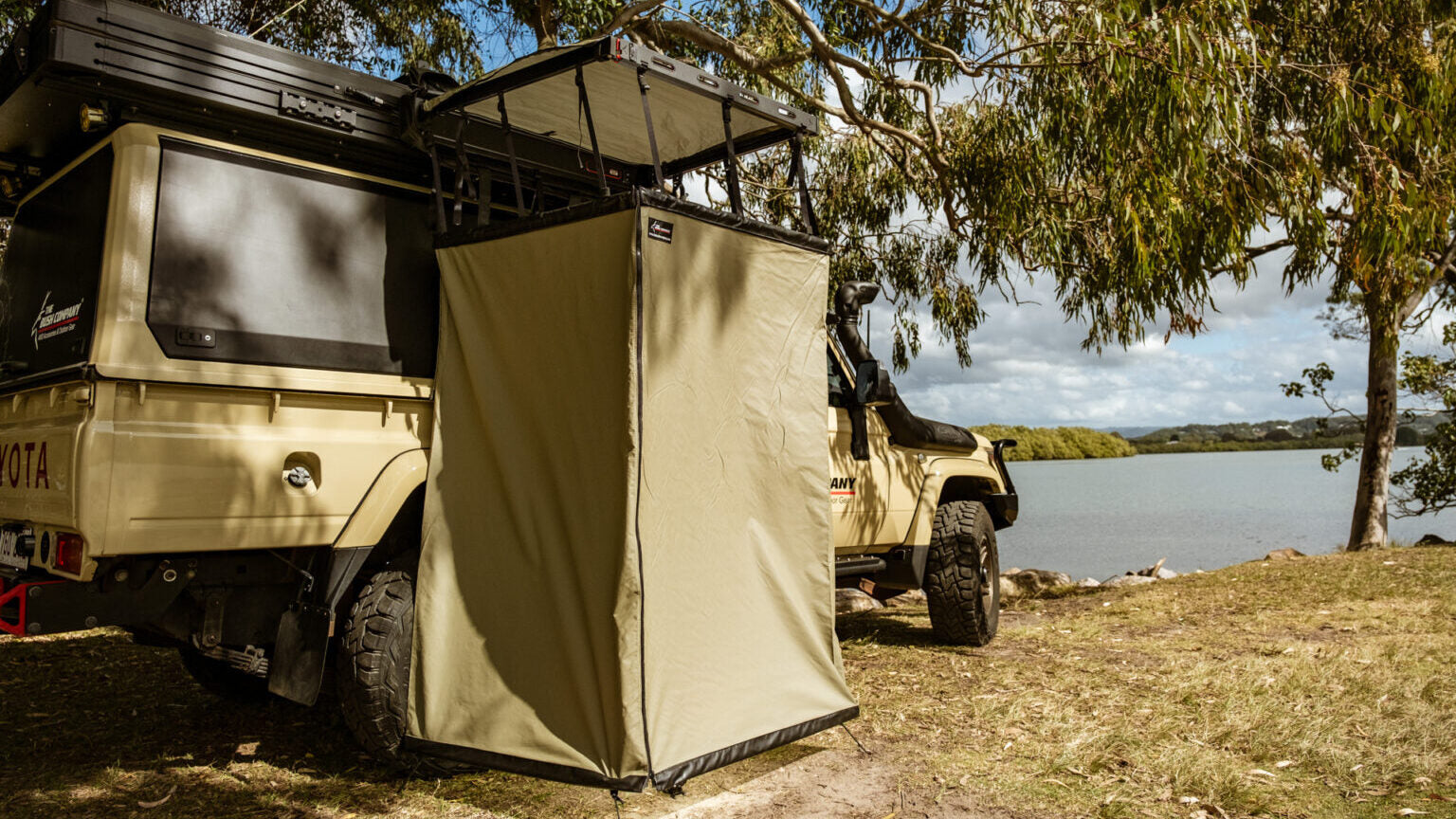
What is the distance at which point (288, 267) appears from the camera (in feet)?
12.7

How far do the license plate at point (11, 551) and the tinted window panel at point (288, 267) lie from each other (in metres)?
0.98

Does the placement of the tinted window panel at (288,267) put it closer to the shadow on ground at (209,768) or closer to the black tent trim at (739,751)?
the shadow on ground at (209,768)

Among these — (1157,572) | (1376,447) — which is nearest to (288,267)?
(1157,572)

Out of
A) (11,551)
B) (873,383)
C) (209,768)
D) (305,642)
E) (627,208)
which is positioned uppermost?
(627,208)

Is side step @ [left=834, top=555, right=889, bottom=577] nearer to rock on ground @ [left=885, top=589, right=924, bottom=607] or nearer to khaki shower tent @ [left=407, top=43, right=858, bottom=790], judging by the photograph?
khaki shower tent @ [left=407, top=43, right=858, bottom=790]

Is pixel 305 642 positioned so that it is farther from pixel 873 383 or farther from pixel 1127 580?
pixel 1127 580

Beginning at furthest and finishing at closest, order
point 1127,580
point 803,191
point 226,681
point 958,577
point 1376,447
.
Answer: point 1376,447 < point 1127,580 < point 958,577 < point 226,681 < point 803,191

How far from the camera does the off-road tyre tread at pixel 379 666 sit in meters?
3.86

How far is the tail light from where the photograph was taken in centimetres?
338

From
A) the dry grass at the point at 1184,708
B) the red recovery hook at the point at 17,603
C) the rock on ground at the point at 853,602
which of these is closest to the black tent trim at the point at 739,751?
the dry grass at the point at 1184,708

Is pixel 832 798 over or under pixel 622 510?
under

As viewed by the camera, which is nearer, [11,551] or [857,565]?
[11,551]

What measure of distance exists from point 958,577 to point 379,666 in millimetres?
3860

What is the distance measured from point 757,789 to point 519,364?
1.88 m
